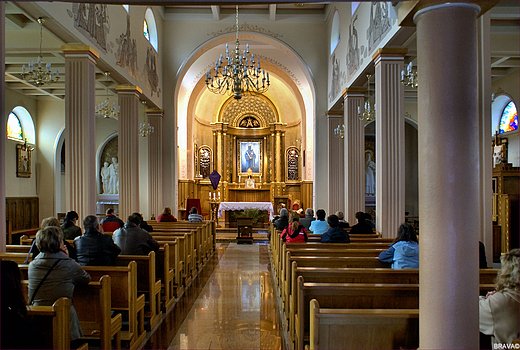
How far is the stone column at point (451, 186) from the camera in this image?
242 centimetres

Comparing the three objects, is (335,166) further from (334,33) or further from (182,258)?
(182,258)

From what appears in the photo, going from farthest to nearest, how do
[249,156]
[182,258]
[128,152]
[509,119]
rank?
1. [249,156]
2. [509,119]
3. [128,152]
4. [182,258]

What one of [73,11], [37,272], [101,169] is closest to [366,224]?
[37,272]

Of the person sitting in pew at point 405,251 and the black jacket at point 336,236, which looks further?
the black jacket at point 336,236

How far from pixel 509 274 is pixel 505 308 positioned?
21cm

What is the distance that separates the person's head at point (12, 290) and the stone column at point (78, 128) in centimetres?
504

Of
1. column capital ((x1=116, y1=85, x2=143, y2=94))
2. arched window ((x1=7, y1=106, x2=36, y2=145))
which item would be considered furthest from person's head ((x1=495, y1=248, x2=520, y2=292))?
arched window ((x1=7, y1=106, x2=36, y2=145))

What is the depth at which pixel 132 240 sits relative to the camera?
4.91 metres

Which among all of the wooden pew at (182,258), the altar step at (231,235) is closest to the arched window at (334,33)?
the altar step at (231,235)

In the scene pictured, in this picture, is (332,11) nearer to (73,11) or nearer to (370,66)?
(370,66)

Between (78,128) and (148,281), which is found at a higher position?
(78,128)

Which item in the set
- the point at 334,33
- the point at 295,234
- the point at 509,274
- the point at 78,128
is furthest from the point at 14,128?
the point at 509,274

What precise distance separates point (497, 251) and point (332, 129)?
5.99 metres

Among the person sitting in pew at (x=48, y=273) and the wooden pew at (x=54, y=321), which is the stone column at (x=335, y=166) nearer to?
the person sitting in pew at (x=48, y=273)
